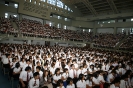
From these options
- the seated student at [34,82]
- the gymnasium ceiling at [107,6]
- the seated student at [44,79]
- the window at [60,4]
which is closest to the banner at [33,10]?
the window at [60,4]

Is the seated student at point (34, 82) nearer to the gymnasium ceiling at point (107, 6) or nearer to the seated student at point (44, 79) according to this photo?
the seated student at point (44, 79)

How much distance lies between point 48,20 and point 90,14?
1740cm

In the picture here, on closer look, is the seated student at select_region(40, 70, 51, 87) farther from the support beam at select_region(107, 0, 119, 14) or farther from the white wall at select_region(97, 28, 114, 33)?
the white wall at select_region(97, 28, 114, 33)

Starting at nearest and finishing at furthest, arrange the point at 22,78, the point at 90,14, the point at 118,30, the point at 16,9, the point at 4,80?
the point at 22,78, the point at 4,80, the point at 16,9, the point at 118,30, the point at 90,14

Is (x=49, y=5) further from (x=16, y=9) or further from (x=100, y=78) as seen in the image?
(x=100, y=78)

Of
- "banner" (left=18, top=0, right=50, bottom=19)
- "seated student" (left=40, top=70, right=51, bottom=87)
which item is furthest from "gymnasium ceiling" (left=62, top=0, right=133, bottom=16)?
"seated student" (left=40, top=70, right=51, bottom=87)

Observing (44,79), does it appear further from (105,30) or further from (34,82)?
(105,30)

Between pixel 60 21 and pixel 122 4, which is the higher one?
pixel 122 4

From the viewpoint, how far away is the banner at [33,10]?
106 ft

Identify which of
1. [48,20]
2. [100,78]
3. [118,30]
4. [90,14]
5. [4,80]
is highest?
[90,14]

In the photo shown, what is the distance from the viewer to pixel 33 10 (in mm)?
34875

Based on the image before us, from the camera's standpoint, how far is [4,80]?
320 inches

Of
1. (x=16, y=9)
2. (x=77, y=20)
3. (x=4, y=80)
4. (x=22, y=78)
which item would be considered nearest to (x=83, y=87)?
(x=22, y=78)

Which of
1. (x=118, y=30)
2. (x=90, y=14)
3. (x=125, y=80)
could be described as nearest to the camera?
(x=125, y=80)
